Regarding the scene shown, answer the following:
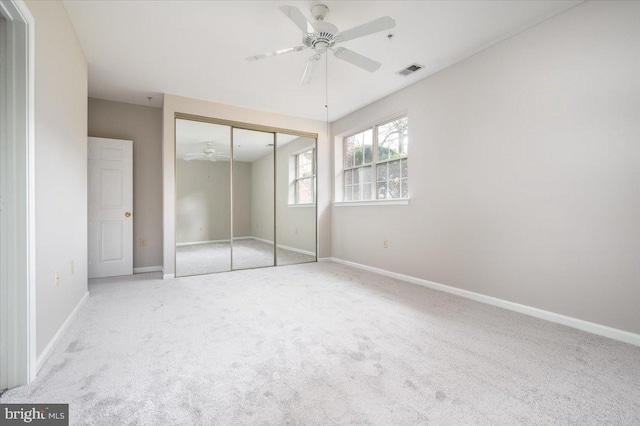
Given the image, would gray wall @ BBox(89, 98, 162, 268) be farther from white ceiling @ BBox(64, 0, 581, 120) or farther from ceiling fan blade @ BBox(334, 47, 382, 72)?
ceiling fan blade @ BBox(334, 47, 382, 72)

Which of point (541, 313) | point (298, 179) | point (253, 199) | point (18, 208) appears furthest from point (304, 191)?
point (18, 208)

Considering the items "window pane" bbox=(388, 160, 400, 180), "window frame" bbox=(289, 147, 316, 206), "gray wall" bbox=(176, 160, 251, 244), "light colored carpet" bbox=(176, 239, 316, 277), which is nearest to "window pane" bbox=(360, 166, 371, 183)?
"window pane" bbox=(388, 160, 400, 180)

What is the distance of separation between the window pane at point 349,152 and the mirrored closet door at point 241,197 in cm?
60

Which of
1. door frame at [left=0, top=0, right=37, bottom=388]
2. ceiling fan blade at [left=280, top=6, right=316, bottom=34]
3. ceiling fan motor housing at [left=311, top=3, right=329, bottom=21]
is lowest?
door frame at [left=0, top=0, right=37, bottom=388]

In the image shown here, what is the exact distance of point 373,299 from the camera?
3.02 meters

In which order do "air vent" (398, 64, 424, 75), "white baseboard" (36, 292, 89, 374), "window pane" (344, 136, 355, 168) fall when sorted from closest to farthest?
"white baseboard" (36, 292, 89, 374) < "air vent" (398, 64, 424, 75) < "window pane" (344, 136, 355, 168)

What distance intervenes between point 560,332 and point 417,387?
1.53 meters

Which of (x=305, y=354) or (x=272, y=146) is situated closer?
(x=305, y=354)

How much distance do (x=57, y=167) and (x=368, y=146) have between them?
386 centimetres

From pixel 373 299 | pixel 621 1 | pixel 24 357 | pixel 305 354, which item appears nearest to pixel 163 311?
pixel 24 357

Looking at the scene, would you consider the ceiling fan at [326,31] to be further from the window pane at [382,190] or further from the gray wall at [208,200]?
the gray wall at [208,200]

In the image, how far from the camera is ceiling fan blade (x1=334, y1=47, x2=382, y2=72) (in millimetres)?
2390

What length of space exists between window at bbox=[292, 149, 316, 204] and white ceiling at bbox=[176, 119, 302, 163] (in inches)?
16.6

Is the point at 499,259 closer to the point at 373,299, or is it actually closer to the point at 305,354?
the point at 373,299
